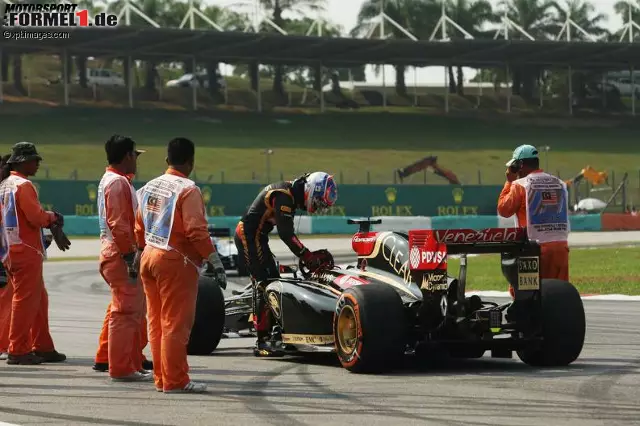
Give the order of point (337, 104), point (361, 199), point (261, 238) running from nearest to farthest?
point (261, 238)
point (361, 199)
point (337, 104)

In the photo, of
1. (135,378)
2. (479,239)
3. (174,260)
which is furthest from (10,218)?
(479,239)

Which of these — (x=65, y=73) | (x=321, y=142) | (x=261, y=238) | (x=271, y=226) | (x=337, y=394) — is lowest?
(x=337, y=394)

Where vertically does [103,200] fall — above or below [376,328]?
above

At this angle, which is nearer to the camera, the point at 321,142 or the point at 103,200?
the point at 103,200

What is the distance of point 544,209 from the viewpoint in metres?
11.1

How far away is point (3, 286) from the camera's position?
11.5m

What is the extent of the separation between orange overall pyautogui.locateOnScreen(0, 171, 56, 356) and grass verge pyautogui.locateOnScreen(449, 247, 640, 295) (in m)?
12.1

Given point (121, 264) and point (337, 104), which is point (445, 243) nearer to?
point (121, 264)

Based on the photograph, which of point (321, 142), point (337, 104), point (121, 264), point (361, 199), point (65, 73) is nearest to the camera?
point (121, 264)

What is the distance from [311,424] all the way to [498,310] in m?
3.24

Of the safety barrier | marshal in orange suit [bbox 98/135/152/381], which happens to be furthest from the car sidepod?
the safety barrier

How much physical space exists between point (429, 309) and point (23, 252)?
3.64 metres

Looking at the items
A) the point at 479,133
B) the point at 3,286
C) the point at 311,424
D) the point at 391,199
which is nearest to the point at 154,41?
the point at 479,133

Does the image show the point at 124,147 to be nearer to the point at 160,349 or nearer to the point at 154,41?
the point at 160,349
